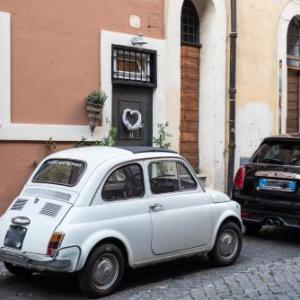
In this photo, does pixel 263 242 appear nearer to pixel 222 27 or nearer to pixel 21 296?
pixel 21 296

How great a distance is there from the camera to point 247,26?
45.2ft

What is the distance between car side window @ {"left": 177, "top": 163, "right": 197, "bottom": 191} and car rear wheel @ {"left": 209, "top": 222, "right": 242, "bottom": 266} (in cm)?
68

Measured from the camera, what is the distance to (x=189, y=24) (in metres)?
13.4

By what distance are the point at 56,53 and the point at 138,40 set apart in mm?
1731

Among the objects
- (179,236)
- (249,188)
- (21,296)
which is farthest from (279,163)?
(21,296)

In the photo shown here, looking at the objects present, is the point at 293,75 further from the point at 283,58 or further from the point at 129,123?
the point at 129,123

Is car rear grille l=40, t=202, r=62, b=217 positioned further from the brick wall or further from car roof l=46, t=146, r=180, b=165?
the brick wall

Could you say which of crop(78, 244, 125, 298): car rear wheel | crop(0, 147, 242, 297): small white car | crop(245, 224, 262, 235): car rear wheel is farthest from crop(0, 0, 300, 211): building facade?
crop(78, 244, 125, 298): car rear wheel

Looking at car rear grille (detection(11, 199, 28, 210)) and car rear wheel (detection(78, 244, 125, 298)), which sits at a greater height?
car rear grille (detection(11, 199, 28, 210))

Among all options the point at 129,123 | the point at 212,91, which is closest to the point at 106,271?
the point at 129,123

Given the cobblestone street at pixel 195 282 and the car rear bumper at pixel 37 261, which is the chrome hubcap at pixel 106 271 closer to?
the cobblestone street at pixel 195 282

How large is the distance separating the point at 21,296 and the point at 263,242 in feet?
14.3

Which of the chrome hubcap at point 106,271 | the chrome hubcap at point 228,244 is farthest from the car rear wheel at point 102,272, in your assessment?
the chrome hubcap at point 228,244

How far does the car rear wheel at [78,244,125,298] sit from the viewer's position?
630 cm
